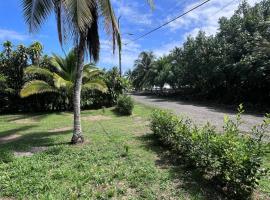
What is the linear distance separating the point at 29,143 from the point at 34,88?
350 inches

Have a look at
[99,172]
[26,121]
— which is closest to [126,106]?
[26,121]

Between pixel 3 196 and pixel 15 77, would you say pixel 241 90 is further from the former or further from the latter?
pixel 3 196

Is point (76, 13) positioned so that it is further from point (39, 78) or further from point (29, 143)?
point (39, 78)

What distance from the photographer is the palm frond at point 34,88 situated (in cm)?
1777

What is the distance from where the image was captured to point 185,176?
20.9 feet

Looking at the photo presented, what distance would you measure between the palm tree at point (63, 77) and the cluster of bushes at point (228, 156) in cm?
1287

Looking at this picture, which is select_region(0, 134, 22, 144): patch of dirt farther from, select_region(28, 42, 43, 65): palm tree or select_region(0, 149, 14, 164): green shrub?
select_region(28, 42, 43, 65): palm tree

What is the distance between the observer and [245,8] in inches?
1162

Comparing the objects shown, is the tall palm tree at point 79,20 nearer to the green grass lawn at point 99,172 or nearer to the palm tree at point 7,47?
the green grass lawn at point 99,172

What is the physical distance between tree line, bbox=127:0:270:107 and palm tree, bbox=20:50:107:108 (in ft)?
27.3

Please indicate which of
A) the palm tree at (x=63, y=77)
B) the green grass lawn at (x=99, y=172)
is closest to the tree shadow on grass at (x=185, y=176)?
the green grass lawn at (x=99, y=172)

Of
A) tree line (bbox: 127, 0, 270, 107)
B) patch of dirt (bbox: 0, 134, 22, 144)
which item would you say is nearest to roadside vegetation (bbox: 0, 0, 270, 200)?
patch of dirt (bbox: 0, 134, 22, 144)

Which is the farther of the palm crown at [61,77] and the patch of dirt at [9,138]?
the palm crown at [61,77]

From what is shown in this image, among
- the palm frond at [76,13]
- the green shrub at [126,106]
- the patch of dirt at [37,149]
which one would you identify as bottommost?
the patch of dirt at [37,149]
